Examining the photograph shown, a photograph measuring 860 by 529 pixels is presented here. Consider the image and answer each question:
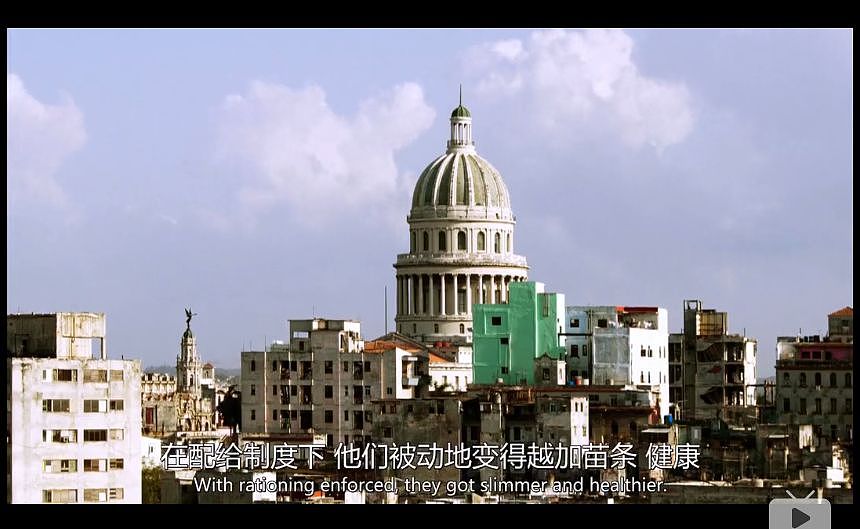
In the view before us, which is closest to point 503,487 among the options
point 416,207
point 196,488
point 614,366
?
point 196,488

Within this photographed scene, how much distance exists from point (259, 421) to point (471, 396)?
1387 centimetres

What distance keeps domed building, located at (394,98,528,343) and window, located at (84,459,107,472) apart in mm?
67773

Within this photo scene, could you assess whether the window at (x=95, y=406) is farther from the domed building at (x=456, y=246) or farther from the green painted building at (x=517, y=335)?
the domed building at (x=456, y=246)

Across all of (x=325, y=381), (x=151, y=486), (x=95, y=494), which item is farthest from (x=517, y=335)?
(x=95, y=494)

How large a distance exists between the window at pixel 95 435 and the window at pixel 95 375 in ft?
5.05

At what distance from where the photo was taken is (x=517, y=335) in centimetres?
12219

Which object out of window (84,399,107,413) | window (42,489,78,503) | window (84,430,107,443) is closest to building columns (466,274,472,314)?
window (84,399,107,413)

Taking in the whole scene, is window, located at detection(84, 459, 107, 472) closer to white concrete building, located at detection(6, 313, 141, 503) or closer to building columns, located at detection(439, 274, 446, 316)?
white concrete building, located at detection(6, 313, 141, 503)

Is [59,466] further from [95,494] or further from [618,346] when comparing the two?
[618,346]

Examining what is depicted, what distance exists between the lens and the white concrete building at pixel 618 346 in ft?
390

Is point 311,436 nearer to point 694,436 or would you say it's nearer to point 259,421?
point 259,421
